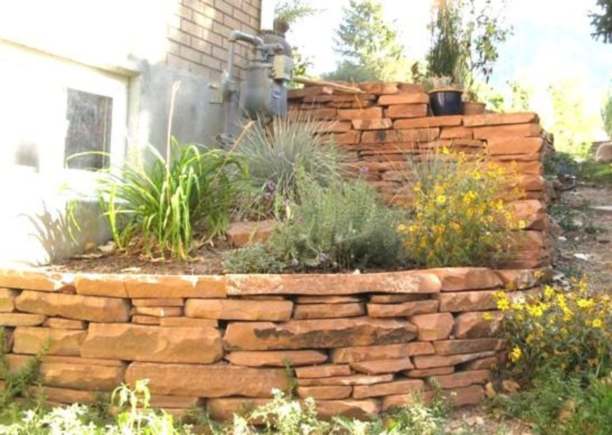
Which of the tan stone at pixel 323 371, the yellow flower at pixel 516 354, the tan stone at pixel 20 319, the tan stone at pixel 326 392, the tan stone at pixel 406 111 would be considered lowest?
the tan stone at pixel 326 392

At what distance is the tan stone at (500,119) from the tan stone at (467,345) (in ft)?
5.84

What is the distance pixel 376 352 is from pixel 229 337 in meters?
0.62

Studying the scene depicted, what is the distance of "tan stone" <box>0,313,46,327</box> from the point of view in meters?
2.91

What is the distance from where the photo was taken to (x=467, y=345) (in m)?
3.02

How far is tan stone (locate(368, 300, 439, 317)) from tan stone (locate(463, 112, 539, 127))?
1863mm

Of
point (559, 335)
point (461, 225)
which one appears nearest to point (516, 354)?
point (559, 335)

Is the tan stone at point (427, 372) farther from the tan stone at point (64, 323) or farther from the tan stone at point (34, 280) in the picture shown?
the tan stone at point (34, 280)

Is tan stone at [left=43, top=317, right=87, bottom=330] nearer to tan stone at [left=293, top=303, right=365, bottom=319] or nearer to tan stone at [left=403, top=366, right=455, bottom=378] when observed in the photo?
tan stone at [left=293, top=303, right=365, bottom=319]

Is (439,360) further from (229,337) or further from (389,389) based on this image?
(229,337)

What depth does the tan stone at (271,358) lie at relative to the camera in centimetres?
275

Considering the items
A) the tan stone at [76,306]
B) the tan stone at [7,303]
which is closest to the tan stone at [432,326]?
the tan stone at [76,306]

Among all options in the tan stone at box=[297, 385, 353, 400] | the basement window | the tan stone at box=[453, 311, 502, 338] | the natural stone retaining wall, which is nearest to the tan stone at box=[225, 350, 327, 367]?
the natural stone retaining wall

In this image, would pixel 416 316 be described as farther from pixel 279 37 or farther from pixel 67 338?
pixel 279 37

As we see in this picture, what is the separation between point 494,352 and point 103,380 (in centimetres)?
176
